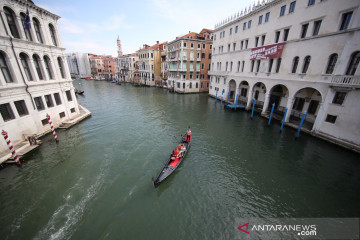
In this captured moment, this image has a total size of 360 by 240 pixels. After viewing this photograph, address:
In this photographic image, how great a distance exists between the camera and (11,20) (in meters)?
12.3

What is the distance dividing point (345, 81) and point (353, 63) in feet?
5.74

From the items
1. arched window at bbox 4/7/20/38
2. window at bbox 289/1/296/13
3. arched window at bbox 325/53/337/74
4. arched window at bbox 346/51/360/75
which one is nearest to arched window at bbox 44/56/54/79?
arched window at bbox 4/7/20/38

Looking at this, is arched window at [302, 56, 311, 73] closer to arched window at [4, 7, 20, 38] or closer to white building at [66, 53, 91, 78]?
arched window at [4, 7, 20, 38]

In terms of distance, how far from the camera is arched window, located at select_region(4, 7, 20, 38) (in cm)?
1191

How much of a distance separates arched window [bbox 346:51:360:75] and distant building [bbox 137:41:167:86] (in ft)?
169

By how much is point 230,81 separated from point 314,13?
617 inches

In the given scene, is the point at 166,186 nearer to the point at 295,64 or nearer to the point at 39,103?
the point at 39,103

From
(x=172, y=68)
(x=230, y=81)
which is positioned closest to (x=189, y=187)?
(x=230, y=81)

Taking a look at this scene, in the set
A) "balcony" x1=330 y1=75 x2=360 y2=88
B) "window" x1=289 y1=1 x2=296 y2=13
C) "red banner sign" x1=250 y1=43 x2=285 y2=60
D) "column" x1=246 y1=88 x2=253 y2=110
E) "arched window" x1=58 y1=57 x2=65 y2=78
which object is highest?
"window" x1=289 y1=1 x2=296 y2=13

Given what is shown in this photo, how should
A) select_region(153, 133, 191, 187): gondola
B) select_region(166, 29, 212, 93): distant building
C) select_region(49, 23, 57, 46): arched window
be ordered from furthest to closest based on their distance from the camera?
select_region(166, 29, 212, 93): distant building
select_region(49, 23, 57, 46): arched window
select_region(153, 133, 191, 187): gondola

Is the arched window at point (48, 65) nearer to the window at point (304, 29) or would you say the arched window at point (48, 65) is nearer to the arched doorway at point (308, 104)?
the window at point (304, 29)

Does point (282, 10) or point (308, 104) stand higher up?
point (282, 10)

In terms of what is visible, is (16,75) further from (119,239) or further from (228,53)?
→ (228,53)

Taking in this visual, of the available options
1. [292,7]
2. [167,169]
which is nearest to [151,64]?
[292,7]
